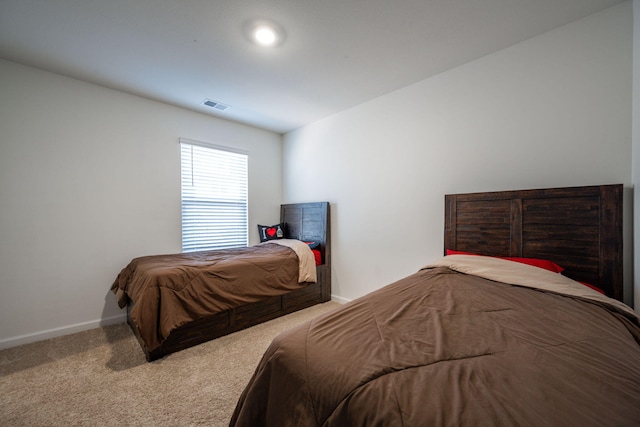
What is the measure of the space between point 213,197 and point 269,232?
3.27 ft

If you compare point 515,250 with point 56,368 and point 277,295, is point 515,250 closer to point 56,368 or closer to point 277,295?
point 277,295

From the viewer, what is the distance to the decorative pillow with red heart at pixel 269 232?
400 cm

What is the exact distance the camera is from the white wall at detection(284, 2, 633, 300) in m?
1.79

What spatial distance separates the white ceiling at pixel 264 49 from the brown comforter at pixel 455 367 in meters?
2.00

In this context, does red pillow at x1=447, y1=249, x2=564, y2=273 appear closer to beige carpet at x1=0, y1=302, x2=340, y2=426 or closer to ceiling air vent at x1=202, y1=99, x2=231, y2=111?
beige carpet at x1=0, y1=302, x2=340, y2=426

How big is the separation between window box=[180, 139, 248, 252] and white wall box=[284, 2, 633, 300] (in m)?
1.18

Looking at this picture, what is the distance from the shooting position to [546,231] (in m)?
1.94

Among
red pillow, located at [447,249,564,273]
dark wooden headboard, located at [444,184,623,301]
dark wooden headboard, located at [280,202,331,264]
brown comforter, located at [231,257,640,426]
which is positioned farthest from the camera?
dark wooden headboard, located at [280,202,331,264]

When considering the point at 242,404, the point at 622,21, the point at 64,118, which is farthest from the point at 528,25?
the point at 64,118

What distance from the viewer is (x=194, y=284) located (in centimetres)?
229

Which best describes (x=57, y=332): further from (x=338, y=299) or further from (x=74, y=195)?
(x=338, y=299)

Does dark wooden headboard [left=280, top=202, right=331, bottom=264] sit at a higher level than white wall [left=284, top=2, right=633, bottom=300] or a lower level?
lower

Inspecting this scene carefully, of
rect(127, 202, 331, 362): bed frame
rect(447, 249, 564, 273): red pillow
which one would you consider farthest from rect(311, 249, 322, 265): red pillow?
rect(447, 249, 564, 273): red pillow

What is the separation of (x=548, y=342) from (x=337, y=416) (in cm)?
81
